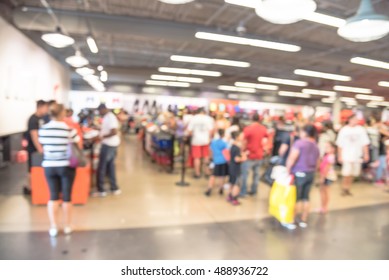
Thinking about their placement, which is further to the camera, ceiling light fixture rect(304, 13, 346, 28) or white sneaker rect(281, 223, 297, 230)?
ceiling light fixture rect(304, 13, 346, 28)

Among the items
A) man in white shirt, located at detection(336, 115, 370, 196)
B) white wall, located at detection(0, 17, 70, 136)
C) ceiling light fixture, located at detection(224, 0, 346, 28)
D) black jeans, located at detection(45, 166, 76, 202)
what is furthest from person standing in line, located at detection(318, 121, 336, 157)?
white wall, located at detection(0, 17, 70, 136)

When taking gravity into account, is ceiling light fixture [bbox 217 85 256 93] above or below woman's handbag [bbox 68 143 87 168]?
above

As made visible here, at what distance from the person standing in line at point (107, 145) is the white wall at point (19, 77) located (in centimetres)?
202

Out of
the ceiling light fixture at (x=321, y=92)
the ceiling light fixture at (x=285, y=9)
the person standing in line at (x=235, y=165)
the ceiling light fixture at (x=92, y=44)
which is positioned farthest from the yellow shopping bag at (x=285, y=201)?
the ceiling light fixture at (x=92, y=44)

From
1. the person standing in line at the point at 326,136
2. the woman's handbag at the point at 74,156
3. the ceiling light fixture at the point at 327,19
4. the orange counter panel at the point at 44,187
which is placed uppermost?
the ceiling light fixture at the point at 327,19

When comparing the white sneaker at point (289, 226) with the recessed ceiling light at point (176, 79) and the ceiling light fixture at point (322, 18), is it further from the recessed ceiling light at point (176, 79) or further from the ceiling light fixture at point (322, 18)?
the ceiling light fixture at point (322, 18)

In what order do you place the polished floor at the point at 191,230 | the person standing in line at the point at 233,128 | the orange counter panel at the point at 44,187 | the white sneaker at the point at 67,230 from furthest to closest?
the person standing in line at the point at 233,128, the orange counter panel at the point at 44,187, the white sneaker at the point at 67,230, the polished floor at the point at 191,230

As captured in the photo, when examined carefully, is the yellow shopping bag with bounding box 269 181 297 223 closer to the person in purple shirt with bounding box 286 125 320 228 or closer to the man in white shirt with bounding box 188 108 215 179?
the person in purple shirt with bounding box 286 125 320 228

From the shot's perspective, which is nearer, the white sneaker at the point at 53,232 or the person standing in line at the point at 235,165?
the white sneaker at the point at 53,232

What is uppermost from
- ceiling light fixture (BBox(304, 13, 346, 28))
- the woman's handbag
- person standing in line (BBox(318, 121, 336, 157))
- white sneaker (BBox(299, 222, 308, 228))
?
ceiling light fixture (BBox(304, 13, 346, 28))

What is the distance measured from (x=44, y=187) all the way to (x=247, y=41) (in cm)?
333

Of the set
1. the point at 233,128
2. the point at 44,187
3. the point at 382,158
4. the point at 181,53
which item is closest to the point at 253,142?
the point at 233,128

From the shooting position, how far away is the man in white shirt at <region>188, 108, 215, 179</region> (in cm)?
442

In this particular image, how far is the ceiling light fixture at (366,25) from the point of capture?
2.02 meters
